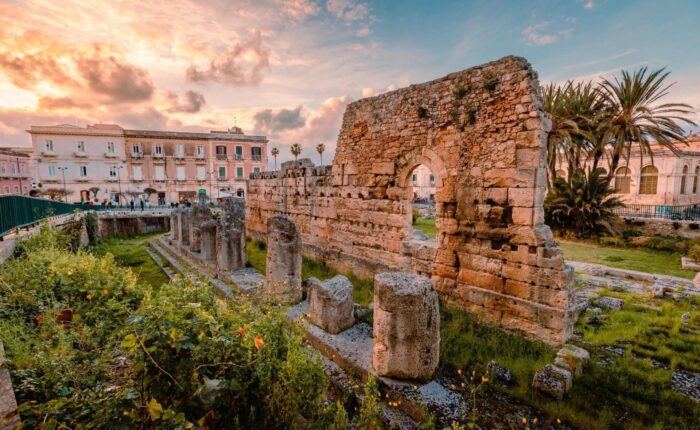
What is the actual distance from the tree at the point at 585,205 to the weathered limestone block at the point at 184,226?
16410mm

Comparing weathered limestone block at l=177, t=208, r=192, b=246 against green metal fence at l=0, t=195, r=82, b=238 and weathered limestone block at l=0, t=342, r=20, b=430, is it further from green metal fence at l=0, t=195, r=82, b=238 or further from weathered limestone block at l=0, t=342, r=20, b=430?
weathered limestone block at l=0, t=342, r=20, b=430

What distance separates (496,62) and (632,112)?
51.6 feet

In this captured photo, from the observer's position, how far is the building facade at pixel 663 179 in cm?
2605

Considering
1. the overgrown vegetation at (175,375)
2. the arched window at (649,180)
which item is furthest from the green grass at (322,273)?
the arched window at (649,180)

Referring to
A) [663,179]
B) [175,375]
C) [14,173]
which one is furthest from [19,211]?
[14,173]

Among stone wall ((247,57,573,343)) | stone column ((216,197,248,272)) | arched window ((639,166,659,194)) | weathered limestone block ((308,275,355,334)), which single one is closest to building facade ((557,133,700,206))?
arched window ((639,166,659,194))

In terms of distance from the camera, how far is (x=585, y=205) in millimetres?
13977

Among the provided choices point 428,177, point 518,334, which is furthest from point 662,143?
point 428,177

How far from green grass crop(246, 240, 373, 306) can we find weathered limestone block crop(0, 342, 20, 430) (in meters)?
5.10

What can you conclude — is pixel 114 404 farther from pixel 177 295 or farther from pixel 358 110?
pixel 358 110

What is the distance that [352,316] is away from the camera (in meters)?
5.44

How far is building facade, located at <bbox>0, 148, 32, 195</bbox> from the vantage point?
3534cm

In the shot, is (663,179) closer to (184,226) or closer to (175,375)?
(184,226)

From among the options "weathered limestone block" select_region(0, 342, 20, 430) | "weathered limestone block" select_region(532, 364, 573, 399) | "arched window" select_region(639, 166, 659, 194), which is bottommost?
"weathered limestone block" select_region(532, 364, 573, 399)
